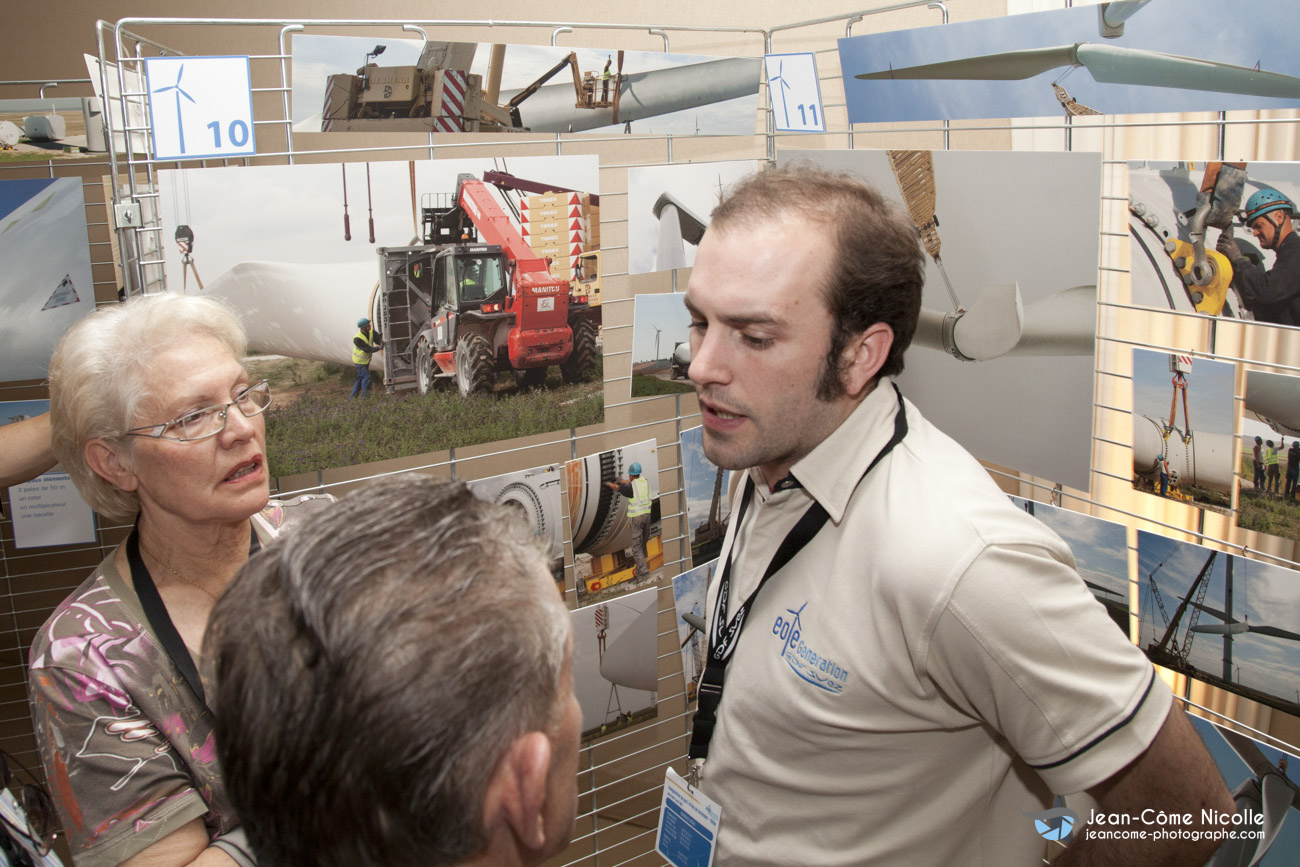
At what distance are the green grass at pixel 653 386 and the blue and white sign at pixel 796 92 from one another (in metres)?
0.63

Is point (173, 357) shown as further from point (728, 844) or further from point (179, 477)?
point (728, 844)

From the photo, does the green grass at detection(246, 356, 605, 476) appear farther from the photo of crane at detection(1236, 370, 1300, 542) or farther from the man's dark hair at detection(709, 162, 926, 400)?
the photo of crane at detection(1236, 370, 1300, 542)

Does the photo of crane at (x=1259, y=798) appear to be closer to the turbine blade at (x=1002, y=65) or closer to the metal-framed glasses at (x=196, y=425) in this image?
the turbine blade at (x=1002, y=65)

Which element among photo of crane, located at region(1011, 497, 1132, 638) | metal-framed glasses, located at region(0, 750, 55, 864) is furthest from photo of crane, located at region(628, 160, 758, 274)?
metal-framed glasses, located at region(0, 750, 55, 864)

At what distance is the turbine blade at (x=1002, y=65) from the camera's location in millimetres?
1431

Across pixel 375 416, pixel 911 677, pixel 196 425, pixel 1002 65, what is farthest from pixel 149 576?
pixel 1002 65

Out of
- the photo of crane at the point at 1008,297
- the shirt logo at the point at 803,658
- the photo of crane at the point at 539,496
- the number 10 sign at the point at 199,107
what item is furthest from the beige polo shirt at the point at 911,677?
the number 10 sign at the point at 199,107

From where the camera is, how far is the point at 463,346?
68.7 inches

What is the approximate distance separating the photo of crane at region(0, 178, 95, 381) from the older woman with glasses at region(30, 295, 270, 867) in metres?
0.95

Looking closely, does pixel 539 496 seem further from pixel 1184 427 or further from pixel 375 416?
pixel 1184 427

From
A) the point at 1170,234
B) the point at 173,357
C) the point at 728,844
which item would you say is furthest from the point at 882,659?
the point at 173,357

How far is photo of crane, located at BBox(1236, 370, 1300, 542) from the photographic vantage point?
1.26m

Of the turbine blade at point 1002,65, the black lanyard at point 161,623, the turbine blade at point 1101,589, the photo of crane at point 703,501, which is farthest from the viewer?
the photo of crane at point 703,501

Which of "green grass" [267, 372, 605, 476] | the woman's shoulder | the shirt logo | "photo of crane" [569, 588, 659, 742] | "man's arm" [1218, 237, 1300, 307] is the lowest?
"photo of crane" [569, 588, 659, 742]
